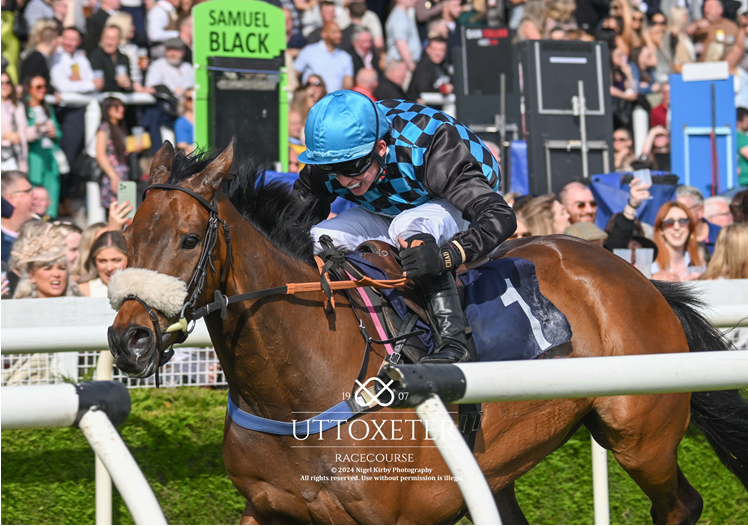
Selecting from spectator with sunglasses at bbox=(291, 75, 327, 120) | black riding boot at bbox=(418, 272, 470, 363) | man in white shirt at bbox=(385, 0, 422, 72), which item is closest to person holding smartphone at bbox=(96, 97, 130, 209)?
spectator with sunglasses at bbox=(291, 75, 327, 120)

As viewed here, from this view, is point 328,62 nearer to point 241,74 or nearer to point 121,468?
point 241,74

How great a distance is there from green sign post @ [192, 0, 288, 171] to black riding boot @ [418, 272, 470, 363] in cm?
374

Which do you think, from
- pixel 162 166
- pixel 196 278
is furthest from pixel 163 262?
pixel 162 166

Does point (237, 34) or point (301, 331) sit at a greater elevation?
point (237, 34)

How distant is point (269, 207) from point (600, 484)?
68.3 inches

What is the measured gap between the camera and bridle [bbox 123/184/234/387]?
7.71 ft

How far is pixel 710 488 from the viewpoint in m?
4.09

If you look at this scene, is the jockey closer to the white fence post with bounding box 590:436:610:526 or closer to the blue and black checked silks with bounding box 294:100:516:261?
the blue and black checked silks with bounding box 294:100:516:261

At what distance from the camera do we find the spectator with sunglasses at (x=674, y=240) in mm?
5938

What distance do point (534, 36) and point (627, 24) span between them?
1405 millimetres

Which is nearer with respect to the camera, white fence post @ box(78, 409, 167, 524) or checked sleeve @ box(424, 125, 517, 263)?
white fence post @ box(78, 409, 167, 524)

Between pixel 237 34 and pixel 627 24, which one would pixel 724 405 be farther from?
pixel 627 24

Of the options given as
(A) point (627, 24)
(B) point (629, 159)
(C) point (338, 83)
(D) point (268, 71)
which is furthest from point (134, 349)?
(A) point (627, 24)

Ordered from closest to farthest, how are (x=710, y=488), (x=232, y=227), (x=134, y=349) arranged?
(x=134, y=349)
(x=232, y=227)
(x=710, y=488)
